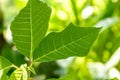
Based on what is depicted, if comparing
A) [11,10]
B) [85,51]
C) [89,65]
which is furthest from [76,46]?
[11,10]

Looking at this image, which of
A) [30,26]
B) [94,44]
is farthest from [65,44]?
[94,44]

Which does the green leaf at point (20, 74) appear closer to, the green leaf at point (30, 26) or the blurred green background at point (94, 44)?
the green leaf at point (30, 26)

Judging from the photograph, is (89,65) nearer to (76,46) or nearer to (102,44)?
(102,44)

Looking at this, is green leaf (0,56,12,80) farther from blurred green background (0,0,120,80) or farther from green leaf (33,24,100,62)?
blurred green background (0,0,120,80)

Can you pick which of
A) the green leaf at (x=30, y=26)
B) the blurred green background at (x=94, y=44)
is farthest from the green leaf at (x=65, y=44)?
the blurred green background at (x=94, y=44)

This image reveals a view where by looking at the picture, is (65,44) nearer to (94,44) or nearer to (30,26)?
(30,26)
